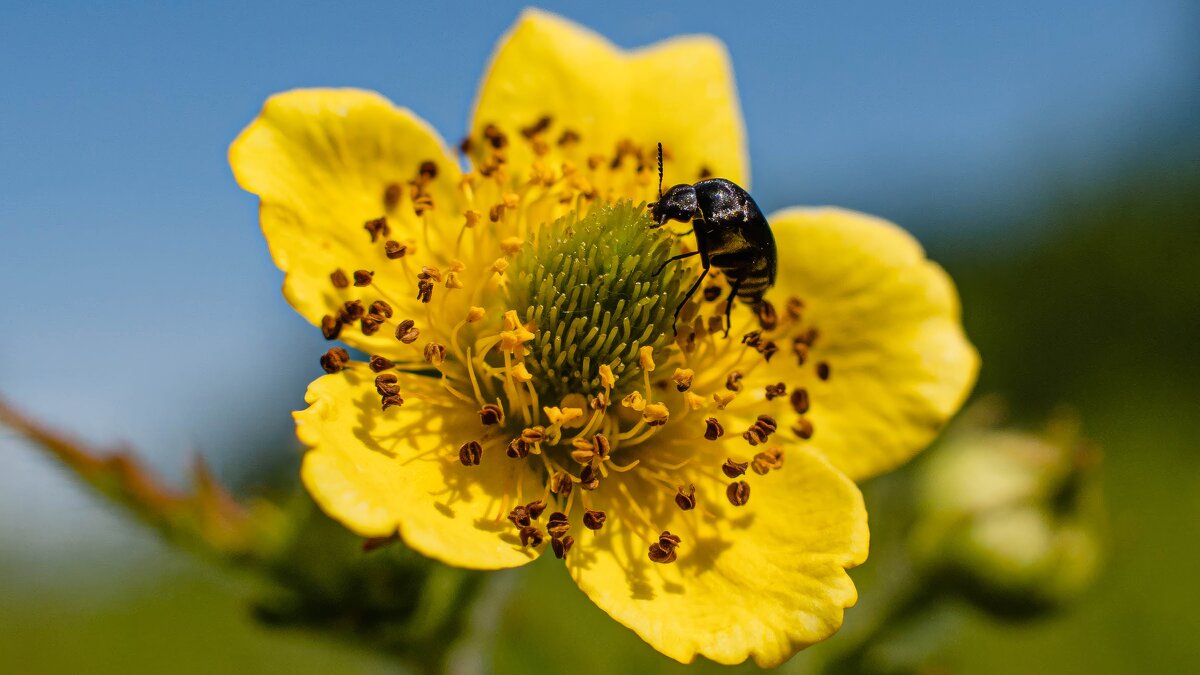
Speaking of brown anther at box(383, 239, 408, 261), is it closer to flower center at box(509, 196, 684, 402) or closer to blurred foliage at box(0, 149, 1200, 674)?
flower center at box(509, 196, 684, 402)

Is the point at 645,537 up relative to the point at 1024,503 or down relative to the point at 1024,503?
up

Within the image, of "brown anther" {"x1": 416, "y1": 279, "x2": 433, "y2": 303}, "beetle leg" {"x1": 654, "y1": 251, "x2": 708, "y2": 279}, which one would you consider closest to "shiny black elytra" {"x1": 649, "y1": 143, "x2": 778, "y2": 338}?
"beetle leg" {"x1": 654, "y1": 251, "x2": 708, "y2": 279}

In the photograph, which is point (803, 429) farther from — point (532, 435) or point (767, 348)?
point (532, 435)

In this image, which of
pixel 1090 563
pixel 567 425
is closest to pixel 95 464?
pixel 567 425

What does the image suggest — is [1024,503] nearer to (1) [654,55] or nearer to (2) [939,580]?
(2) [939,580]

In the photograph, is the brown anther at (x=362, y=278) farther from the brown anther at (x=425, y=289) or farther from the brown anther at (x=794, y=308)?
the brown anther at (x=794, y=308)

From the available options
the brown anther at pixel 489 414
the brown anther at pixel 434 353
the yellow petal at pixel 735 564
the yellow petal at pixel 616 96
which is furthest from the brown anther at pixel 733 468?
the yellow petal at pixel 616 96

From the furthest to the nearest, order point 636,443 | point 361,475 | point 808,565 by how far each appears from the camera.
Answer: point 636,443 < point 808,565 < point 361,475
